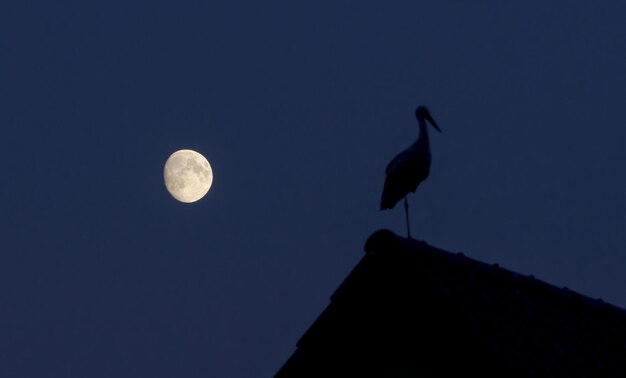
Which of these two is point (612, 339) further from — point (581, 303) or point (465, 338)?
point (465, 338)

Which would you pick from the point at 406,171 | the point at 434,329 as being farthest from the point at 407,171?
the point at 434,329

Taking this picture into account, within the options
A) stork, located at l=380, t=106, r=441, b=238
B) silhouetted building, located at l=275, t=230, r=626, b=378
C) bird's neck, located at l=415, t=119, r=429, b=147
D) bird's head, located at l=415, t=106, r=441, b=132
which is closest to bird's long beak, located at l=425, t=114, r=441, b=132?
bird's head, located at l=415, t=106, r=441, b=132

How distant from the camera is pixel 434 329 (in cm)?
876

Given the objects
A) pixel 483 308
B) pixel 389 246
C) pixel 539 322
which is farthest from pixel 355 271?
pixel 539 322

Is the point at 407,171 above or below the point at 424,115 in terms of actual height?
below

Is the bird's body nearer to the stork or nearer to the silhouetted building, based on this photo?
the stork

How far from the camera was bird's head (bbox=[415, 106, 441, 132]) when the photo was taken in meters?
17.1

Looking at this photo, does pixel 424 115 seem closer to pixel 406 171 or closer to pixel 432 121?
pixel 432 121

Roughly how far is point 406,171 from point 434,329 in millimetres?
6916

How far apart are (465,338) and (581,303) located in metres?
2.91

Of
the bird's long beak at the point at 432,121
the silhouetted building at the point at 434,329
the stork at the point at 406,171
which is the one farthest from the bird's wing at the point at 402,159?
the silhouetted building at the point at 434,329

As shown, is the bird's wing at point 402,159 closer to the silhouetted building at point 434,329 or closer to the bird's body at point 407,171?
the bird's body at point 407,171

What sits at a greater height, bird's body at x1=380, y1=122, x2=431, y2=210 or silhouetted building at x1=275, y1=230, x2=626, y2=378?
bird's body at x1=380, y1=122, x2=431, y2=210

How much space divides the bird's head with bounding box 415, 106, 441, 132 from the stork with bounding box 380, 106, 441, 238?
3.06 feet
